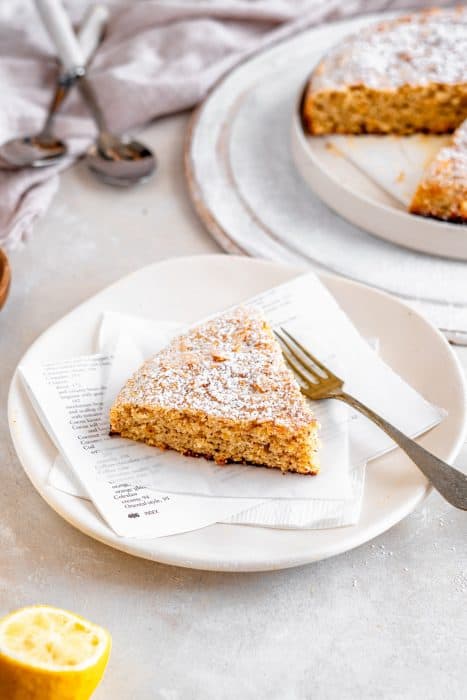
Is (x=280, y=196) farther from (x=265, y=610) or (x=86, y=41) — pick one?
(x=265, y=610)

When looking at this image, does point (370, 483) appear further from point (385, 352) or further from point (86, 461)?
point (86, 461)

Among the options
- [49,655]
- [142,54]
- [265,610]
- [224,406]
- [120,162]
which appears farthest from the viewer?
[142,54]

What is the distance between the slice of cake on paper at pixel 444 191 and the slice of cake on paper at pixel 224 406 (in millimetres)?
803

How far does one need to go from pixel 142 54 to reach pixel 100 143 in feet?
1.53

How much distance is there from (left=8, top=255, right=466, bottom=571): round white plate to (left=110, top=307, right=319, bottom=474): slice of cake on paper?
17cm

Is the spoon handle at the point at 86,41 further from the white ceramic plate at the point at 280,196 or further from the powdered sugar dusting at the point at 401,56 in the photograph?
the powdered sugar dusting at the point at 401,56

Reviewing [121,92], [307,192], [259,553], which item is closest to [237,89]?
[121,92]

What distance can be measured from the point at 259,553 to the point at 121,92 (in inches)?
74.9

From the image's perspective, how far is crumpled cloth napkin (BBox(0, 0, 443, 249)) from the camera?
2826 mm

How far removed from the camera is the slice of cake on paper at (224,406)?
163 cm

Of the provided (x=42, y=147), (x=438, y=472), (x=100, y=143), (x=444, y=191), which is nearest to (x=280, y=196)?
(x=444, y=191)

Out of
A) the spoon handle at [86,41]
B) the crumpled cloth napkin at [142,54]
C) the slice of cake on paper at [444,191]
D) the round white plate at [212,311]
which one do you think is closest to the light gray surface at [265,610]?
the round white plate at [212,311]

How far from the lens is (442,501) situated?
1.70 m

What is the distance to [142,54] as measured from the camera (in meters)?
2.98
